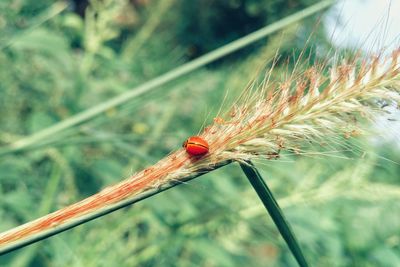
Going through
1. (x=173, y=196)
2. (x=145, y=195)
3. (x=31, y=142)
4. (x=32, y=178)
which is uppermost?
(x=32, y=178)

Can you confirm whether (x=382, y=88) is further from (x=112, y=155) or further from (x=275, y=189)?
(x=112, y=155)

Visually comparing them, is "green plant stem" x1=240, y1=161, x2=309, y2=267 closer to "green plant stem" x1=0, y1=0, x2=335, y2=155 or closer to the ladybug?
the ladybug

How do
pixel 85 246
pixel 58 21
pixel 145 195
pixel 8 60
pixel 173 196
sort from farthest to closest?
pixel 58 21
pixel 8 60
pixel 173 196
pixel 85 246
pixel 145 195

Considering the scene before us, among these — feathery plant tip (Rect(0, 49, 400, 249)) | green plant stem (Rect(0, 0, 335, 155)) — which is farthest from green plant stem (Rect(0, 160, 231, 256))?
green plant stem (Rect(0, 0, 335, 155))

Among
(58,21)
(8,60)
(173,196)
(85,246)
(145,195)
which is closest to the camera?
(145,195)

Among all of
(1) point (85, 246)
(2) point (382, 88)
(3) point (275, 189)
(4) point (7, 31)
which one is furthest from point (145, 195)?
(3) point (275, 189)

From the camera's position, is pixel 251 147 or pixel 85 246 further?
pixel 85 246

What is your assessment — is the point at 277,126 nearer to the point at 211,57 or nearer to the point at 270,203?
the point at 270,203

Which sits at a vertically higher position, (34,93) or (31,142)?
(34,93)
